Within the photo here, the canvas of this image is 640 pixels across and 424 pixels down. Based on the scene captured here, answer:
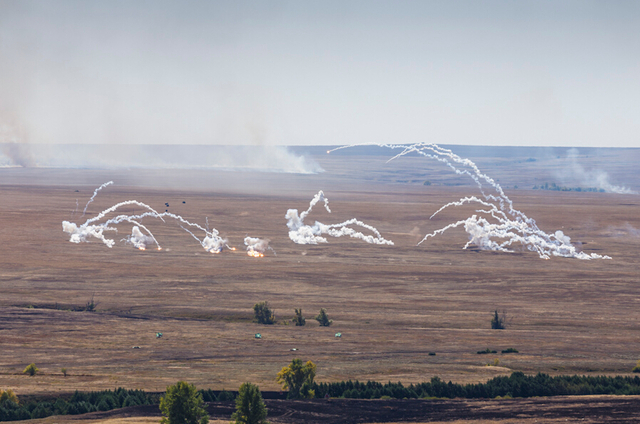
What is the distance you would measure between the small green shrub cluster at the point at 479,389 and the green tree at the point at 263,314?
114ft

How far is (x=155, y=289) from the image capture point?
425 ft

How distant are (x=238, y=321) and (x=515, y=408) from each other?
51.8 metres

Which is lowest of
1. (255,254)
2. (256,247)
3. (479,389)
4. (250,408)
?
(479,389)

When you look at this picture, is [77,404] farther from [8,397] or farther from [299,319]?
[299,319]

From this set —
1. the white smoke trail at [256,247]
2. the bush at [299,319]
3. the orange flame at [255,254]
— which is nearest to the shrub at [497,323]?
the bush at [299,319]

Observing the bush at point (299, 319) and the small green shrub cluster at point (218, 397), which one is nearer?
the small green shrub cluster at point (218, 397)

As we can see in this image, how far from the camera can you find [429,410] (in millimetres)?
65812

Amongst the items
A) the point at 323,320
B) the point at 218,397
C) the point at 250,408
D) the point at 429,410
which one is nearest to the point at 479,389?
the point at 429,410

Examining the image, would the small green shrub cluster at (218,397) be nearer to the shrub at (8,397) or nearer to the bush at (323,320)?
the shrub at (8,397)

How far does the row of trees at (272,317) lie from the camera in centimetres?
10600

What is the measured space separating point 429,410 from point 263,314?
46.9 meters

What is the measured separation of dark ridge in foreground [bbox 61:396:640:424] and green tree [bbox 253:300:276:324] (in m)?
38.8

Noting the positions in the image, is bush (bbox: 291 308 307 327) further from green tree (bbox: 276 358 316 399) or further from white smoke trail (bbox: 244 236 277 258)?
white smoke trail (bbox: 244 236 277 258)

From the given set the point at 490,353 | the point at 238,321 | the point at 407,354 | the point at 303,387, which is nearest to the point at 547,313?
the point at 490,353
